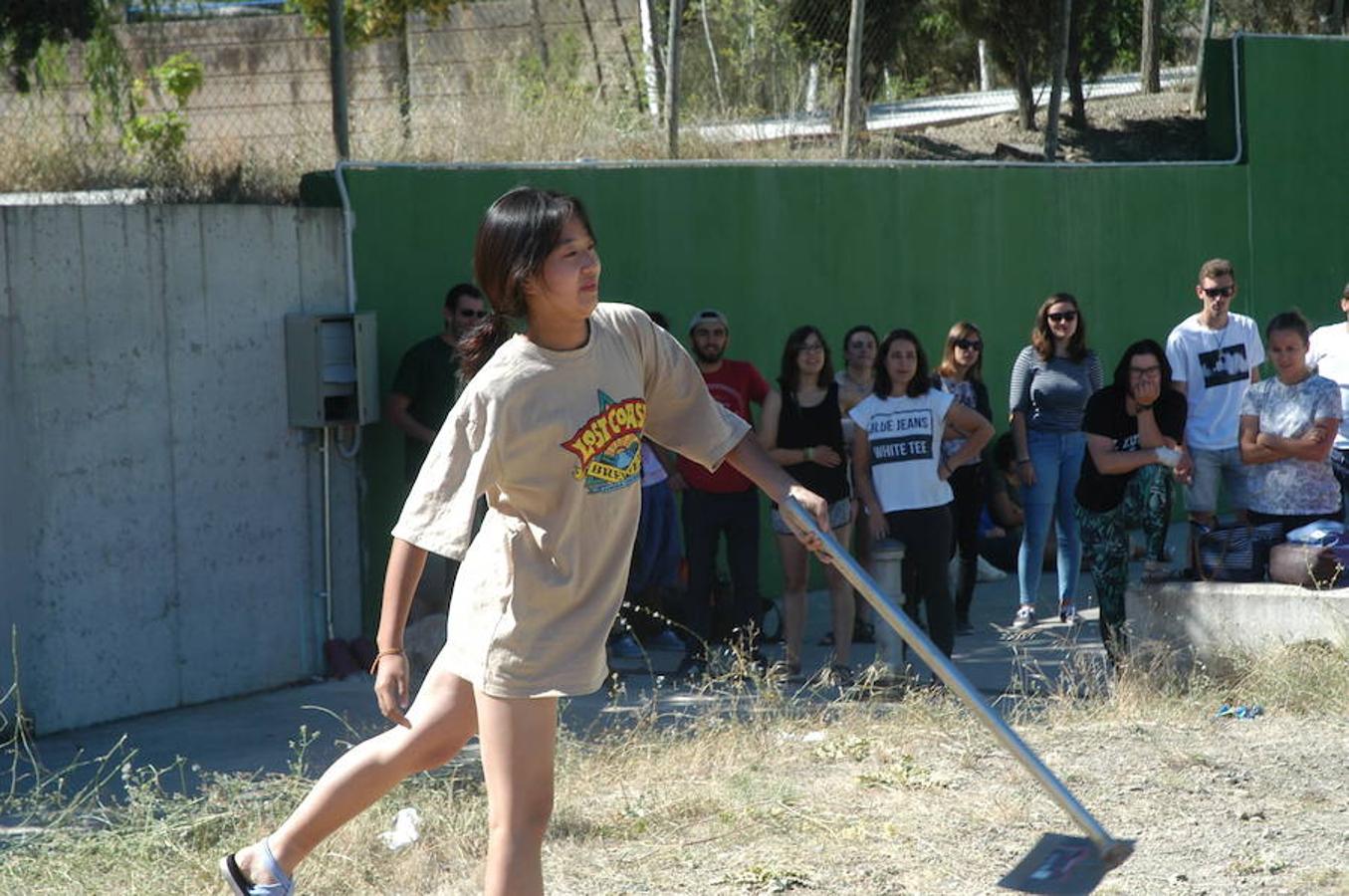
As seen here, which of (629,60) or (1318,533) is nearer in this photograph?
(1318,533)

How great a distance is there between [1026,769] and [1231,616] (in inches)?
160

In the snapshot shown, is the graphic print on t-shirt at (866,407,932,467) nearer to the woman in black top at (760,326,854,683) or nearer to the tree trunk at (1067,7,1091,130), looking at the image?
the woman in black top at (760,326,854,683)

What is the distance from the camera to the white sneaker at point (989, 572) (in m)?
12.0

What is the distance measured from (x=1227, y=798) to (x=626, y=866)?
1.90 metres

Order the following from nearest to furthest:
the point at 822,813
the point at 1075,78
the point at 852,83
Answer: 1. the point at 822,813
2. the point at 852,83
3. the point at 1075,78

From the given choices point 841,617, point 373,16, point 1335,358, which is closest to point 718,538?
point 841,617

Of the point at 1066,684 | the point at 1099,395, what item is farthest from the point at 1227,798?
the point at 1099,395

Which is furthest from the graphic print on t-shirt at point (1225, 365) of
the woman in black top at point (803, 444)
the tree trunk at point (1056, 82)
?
the tree trunk at point (1056, 82)

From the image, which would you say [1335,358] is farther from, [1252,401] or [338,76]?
[338,76]

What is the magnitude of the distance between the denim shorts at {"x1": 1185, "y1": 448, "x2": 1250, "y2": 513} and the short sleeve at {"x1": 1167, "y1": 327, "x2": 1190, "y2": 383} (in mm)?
533

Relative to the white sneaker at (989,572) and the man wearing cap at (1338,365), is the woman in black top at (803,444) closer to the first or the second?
the man wearing cap at (1338,365)

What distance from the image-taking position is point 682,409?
459 centimetres

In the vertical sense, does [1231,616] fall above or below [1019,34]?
below

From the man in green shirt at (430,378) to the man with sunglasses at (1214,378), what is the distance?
3.56 m
